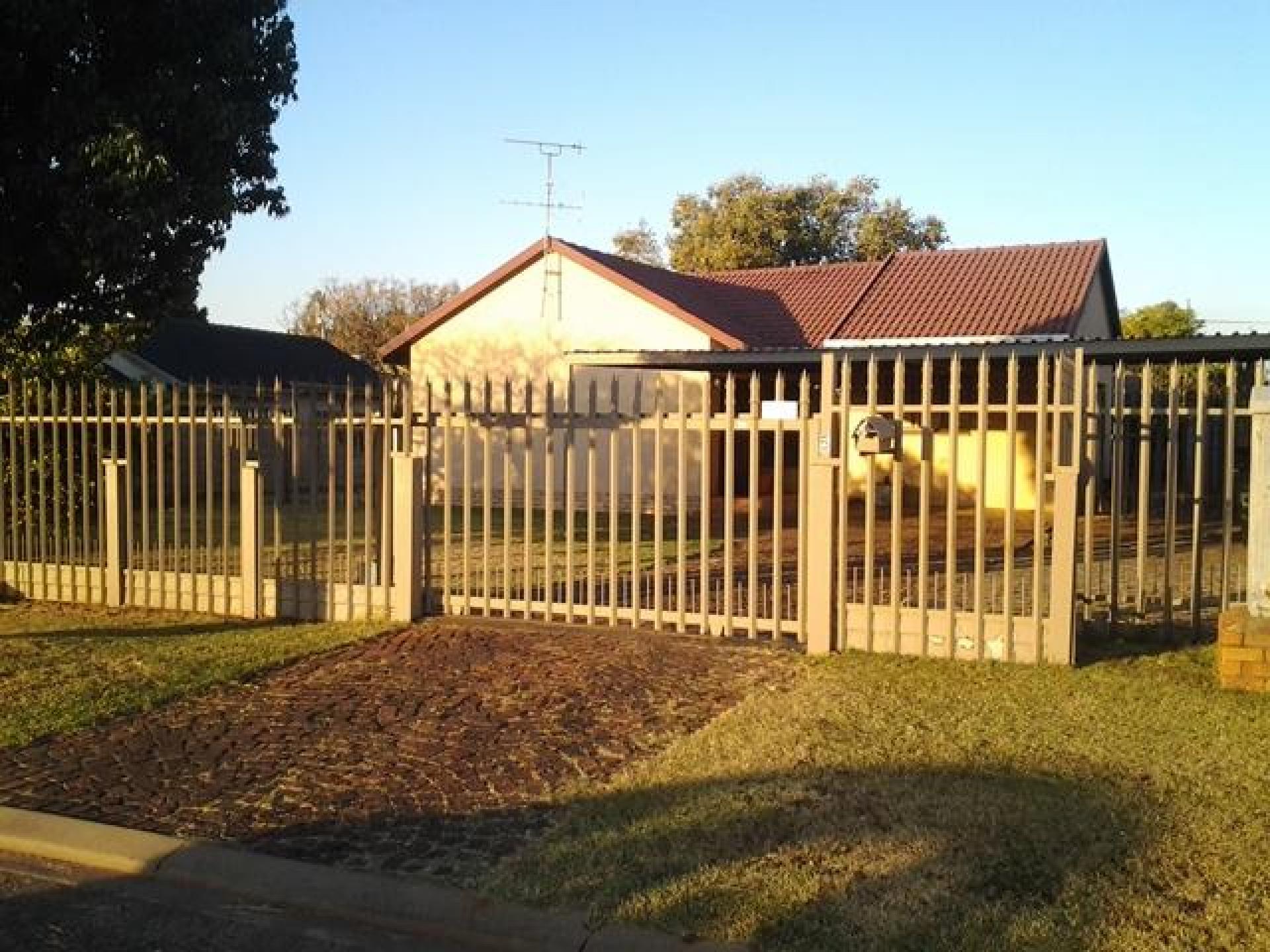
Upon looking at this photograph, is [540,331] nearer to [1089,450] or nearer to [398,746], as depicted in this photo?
[1089,450]

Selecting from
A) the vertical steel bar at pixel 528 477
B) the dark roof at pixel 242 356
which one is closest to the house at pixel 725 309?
the dark roof at pixel 242 356

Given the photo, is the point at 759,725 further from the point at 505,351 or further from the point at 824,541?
the point at 505,351

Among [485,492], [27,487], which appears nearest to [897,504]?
[485,492]

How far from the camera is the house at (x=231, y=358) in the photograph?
25.7 metres

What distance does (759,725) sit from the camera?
6.64m

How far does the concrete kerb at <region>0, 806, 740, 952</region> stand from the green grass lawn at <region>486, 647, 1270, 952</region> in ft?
0.41

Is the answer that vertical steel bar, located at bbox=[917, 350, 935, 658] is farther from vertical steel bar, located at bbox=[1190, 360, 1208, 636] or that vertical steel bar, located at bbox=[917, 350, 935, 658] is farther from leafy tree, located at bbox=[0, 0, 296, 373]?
leafy tree, located at bbox=[0, 0, 296, 373]

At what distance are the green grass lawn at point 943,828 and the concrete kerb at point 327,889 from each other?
0.41 ft

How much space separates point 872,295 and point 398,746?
19.0m

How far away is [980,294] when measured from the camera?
22688mm

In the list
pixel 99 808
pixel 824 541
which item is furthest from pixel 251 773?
pixel 824 541

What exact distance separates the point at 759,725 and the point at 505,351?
1660cm

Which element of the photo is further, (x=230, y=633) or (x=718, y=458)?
(x=718, y=458)

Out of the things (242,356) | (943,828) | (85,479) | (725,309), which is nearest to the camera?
(943,828)
